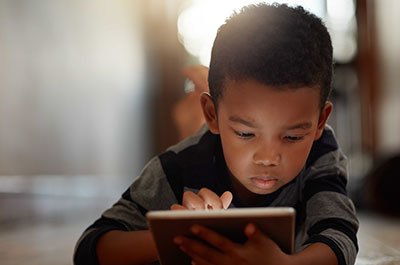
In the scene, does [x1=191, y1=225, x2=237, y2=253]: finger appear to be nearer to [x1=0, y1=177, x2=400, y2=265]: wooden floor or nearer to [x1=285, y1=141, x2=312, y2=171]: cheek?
[x1=285, y1=141, x2=312, y2=171]: cheek

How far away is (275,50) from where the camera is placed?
31.6 inches

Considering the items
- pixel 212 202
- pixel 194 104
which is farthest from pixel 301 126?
pixel 194 104

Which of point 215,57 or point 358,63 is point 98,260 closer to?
point 215,57

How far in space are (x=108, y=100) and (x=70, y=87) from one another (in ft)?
1.52

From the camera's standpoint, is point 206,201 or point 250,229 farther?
point 206,201

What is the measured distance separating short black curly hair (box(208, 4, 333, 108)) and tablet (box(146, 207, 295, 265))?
0.16m

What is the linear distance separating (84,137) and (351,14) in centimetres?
194

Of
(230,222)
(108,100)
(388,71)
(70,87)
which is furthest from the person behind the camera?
(388,71)

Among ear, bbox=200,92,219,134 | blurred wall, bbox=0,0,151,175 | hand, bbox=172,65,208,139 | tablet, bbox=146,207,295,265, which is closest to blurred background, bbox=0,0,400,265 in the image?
blurred wall, bbox=0,0,151,175

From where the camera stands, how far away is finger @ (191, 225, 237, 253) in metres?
0.70

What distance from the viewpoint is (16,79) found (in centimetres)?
240

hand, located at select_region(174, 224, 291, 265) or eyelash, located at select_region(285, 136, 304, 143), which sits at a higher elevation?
eyelash, located at select_region(285, 136, 304, 143)

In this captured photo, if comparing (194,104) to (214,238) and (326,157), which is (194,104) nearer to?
(326,157)

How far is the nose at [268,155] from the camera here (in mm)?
790
